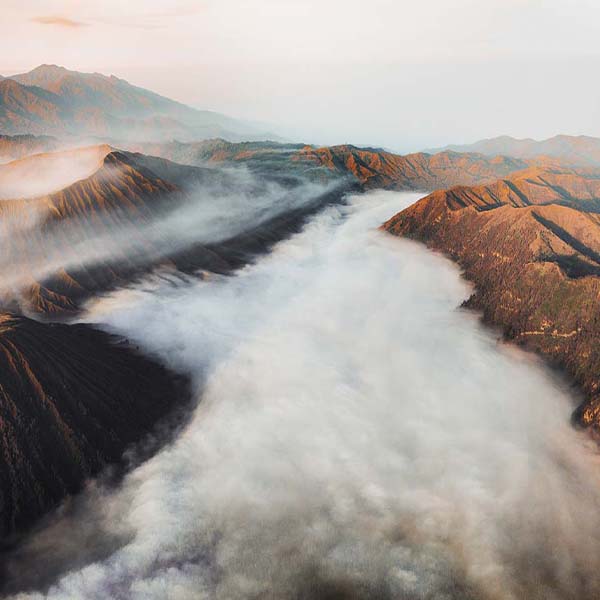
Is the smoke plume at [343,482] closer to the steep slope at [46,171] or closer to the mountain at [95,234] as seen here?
the mountain at [95,234]

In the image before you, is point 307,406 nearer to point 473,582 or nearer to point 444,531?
point 444,531

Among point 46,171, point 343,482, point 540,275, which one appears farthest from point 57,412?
point 46,171

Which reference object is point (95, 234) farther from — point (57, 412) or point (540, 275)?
point (540, 275)

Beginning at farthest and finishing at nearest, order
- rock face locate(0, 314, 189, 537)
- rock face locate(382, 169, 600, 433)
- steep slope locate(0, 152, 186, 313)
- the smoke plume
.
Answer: steep slope locate(0, 152, 186, 313)
rock face locate(382, 169, 600, 433)
rock face locate(0, 314, 189, 537)
the smoke plume

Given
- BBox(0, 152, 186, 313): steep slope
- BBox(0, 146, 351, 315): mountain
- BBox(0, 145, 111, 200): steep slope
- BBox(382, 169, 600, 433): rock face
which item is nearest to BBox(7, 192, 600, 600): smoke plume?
BBox(382, 169, 600, 433): rock face

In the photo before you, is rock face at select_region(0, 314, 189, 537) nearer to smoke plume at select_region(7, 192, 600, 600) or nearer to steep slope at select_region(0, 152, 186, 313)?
smoke plume at select_region(7, 192, 600, 600)

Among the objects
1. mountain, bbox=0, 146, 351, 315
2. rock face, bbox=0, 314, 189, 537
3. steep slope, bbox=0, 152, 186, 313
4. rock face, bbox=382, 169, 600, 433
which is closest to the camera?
rock face, bbox=0, 314, 189, 537
